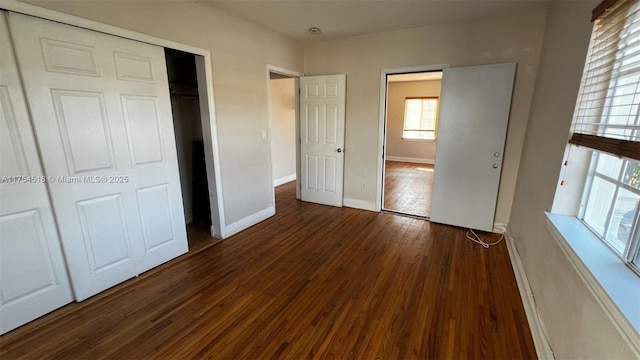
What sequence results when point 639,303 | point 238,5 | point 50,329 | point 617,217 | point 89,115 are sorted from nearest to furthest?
point 639,303, point 617,217, point 50,329, point 89,115, point 238,5

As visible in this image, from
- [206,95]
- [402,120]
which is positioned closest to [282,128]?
[206,95]

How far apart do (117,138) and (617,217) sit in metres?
3.31

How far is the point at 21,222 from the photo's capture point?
5.66 feet

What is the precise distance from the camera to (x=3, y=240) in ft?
5.48

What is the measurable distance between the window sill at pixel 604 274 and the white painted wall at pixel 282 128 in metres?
4.62

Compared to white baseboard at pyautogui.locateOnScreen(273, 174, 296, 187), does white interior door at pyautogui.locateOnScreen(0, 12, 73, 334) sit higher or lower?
higher

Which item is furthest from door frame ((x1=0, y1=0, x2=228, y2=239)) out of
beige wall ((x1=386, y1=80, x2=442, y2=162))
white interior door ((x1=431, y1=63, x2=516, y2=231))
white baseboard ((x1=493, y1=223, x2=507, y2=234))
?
beige wall ((x1=386, y1=80, x2=442, y2=162))

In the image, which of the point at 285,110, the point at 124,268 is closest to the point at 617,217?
the point at 124,268

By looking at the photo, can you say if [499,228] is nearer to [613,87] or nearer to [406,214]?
[406,214]

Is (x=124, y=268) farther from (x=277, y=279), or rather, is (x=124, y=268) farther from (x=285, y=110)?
(x=285, y=110)

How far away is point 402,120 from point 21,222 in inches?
334

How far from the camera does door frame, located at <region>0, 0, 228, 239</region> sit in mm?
1834

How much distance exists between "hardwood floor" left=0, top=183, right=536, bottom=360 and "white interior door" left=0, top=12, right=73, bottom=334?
0.17 metres

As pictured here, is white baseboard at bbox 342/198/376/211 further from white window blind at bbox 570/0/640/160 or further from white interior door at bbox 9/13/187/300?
white window blind at bbox 570/0/640/160
